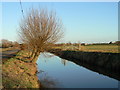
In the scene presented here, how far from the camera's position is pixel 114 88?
1261 cm

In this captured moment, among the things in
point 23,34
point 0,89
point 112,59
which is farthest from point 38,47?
point 0,89

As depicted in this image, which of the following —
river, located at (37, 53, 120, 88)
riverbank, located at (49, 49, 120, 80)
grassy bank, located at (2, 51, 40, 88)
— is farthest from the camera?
riverbank, located at (49, 49, 120, 80)

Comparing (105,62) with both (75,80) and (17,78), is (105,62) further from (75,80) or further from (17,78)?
(17,78)

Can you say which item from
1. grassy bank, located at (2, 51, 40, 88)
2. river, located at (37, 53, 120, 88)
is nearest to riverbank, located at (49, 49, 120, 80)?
river, located at (37, 53, 120, 88)

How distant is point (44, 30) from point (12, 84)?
443 inches

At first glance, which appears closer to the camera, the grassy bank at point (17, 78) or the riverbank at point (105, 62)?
the grassy bank at point (17, 78)

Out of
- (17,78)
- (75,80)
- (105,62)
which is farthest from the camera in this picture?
(105,62)

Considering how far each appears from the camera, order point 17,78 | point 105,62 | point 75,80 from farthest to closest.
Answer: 1. point 105,62
2. point 75,80
3. point 17,78

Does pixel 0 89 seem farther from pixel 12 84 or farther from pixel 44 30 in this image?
pixel 44 30

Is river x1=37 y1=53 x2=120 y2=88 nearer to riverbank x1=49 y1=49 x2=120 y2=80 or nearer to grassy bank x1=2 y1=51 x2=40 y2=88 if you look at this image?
riverbank x1=49 y1=49 x2=120 y2=80

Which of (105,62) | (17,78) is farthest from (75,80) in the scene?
(105,62)

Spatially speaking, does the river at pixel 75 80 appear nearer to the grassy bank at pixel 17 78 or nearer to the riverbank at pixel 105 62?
the riverbank at pixel 105 62

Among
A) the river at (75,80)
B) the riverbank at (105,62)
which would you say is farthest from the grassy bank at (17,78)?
the riverbank at (105,62)

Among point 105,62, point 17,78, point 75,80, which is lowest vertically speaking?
point 75,80
